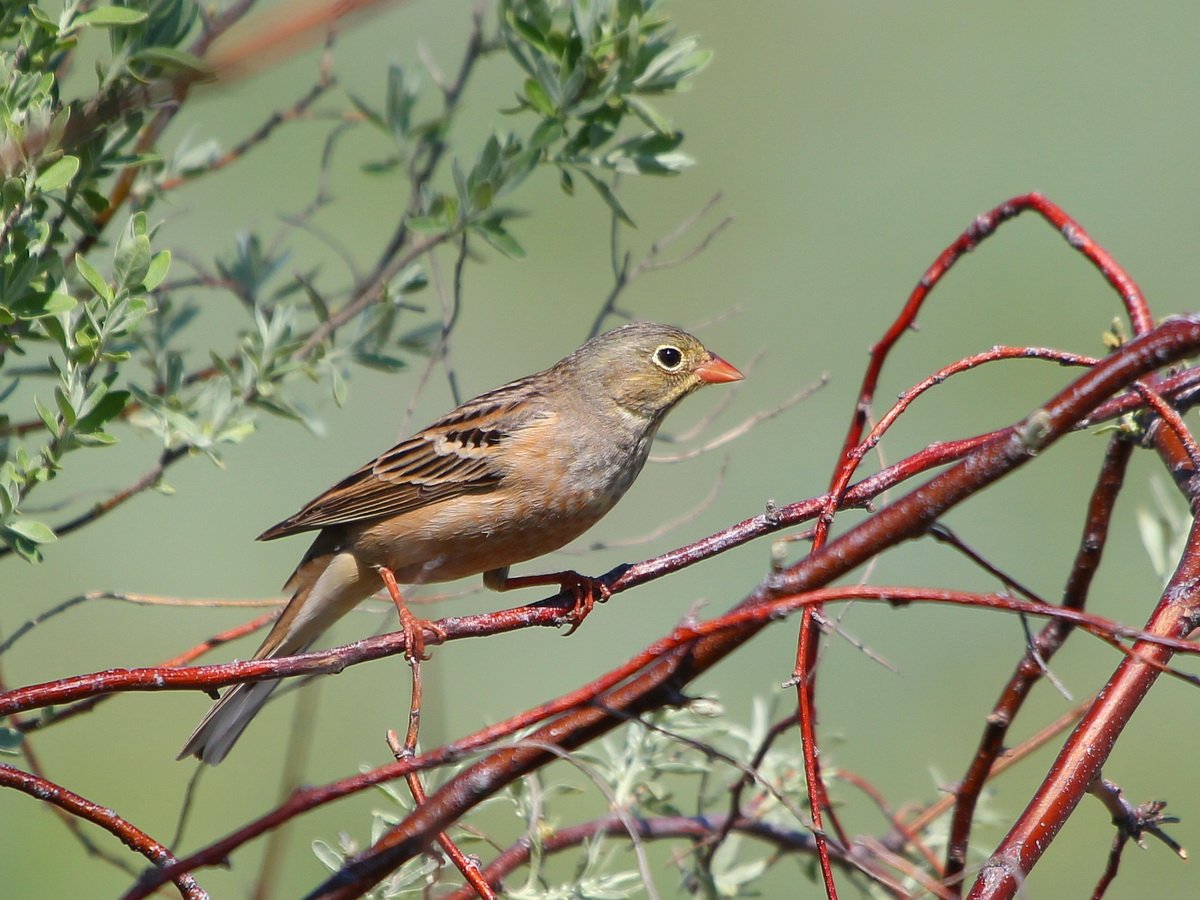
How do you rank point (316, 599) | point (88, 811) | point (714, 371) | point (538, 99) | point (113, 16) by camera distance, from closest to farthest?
point (88, 811) < point (113, 16) < point (538, 99) < point (316, 599) < point (714, 371)

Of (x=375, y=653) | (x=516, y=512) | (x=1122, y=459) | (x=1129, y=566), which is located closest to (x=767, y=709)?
(x=516, y=512)

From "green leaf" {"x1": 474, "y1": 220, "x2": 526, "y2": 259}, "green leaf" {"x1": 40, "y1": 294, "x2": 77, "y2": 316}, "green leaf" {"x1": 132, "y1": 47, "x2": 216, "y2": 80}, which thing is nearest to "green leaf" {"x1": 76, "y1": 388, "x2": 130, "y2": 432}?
"green leaf" {"x1": 40, "y1": 294, "x2": 77, "y2": 316}

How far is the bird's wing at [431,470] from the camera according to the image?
4.29m

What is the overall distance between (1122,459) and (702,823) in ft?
4.76

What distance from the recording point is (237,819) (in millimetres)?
6367

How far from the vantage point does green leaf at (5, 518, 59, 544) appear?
2.54 m

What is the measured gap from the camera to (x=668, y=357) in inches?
186

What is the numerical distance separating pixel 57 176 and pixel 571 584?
2.04m

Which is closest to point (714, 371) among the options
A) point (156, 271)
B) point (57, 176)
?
point (156, 271)

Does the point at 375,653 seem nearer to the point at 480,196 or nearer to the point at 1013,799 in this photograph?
the point at 480,196

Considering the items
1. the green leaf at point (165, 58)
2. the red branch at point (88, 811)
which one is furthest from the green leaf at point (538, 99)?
the red branch at point (88, 811)

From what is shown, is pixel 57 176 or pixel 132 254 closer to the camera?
pixel 57 176

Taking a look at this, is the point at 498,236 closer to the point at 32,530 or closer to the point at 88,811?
the point at 32,530

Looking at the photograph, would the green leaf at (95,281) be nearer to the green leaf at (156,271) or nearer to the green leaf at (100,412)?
the green leaf at (156,271)
